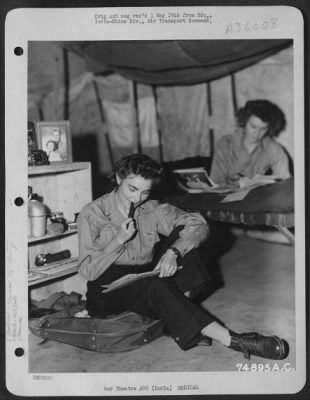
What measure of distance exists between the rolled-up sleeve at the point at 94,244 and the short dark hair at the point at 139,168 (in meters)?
0.12

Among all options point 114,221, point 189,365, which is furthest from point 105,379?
point 114,221

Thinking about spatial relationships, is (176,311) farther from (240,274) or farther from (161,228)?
(240,274)

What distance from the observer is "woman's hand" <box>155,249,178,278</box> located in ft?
3.66

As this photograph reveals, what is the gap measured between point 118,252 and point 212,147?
481mm

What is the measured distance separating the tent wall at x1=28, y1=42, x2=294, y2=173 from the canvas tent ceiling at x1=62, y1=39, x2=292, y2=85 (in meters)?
0.04

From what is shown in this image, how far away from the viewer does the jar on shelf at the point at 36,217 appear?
3.71 ft

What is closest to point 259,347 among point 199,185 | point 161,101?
point 199,185

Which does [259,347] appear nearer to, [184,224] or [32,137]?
[184,224]

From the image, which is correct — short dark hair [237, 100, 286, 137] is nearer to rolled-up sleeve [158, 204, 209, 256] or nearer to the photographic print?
the photographic print

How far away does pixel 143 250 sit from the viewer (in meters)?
1.16

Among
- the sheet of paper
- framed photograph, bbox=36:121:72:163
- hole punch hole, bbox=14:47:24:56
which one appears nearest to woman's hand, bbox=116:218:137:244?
framed photograph, bbox=36:121:72:163

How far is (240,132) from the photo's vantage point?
1375mm

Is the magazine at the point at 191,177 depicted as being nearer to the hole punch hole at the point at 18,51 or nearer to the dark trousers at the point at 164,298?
the dark trousers at the point at 164,298

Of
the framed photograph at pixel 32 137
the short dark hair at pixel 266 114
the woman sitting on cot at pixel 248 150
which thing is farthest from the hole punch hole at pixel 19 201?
the short dark hair at pixel 266 114
